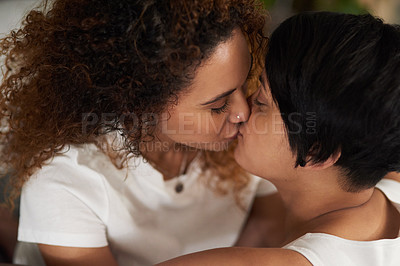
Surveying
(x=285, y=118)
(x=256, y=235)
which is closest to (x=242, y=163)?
(x=285, y=118)

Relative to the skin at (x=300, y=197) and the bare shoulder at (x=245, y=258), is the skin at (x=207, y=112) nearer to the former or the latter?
the skin at (x=300, y=197)

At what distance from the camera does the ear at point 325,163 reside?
35.0 inches

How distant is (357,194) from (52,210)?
77 cm

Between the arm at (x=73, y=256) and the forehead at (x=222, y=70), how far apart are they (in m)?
0.48

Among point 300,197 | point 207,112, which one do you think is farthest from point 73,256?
point 300,197

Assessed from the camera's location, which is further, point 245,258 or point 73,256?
point 73,256

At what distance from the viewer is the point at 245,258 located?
86cm

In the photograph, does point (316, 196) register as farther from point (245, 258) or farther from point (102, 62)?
point (102, 62)

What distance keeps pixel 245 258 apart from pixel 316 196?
0.28 metres

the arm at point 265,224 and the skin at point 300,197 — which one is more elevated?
the skin at point 300,197

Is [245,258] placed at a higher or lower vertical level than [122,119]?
lower

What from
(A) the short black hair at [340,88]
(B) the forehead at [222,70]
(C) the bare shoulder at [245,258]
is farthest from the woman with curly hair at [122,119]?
(C) the bare shoulder at [245,258]

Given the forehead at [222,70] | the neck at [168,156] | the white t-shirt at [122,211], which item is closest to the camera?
the forehead at [222,70]

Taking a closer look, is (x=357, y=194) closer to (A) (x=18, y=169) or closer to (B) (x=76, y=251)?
(B) (x=76, y=251)
